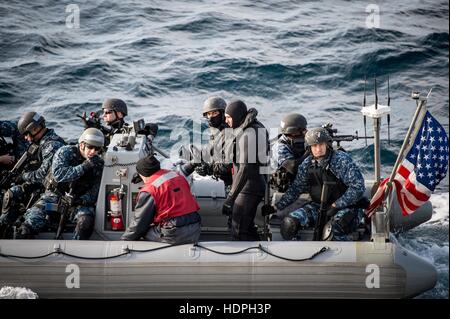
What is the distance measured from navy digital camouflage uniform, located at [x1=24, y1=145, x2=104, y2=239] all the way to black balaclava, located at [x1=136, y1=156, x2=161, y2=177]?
880 mm

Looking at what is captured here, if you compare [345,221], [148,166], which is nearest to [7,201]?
[148,166]

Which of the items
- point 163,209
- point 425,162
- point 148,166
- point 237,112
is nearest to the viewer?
point 148,166

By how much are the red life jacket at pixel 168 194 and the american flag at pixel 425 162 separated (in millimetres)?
2205

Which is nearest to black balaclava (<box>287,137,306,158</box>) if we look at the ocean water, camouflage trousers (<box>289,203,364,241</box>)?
camouflage trousers (<box>289,203,364,241</box>)

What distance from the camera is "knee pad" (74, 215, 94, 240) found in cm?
1148

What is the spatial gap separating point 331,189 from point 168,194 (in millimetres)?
1864

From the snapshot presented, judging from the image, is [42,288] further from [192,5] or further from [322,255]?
[192,5]

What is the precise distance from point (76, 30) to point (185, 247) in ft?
35.5

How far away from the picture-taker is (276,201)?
12.4m

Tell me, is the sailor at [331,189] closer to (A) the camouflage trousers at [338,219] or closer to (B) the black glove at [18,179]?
(A) the camouflage trousers at [338,219]

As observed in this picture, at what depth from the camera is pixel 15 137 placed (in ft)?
42.6

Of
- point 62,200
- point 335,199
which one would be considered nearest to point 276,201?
point 335,199

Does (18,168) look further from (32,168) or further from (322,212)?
(322,212)

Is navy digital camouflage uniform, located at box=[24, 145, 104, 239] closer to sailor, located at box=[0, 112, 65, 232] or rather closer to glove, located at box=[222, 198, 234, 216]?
sailor, located at box=[0, 112, 65, 232]
